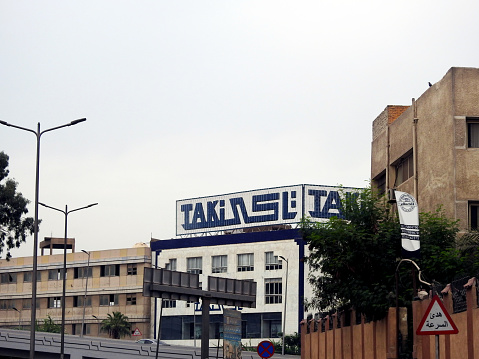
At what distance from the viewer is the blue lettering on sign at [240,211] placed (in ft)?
329

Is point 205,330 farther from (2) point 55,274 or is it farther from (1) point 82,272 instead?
(2) point 55,274

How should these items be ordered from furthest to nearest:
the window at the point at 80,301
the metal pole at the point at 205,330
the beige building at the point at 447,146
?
1. the window at the point at 80,301
2. the metal pole at the point at 205,330
3. the beige building at the point at 447,146

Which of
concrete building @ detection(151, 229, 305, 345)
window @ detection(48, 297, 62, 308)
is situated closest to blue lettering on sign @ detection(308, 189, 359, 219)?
concrete building @ detection(151, 229, 305, 345)

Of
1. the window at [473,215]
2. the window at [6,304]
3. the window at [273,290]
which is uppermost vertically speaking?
the window at [473,215]

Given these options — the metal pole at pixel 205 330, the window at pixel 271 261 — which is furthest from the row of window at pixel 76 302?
the metal pole at pixel 205 330

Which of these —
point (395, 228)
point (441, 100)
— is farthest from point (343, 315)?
point (441, 100)

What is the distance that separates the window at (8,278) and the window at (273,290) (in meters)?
38.5

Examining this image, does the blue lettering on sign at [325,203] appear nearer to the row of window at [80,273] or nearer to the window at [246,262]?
the window at [246,262]

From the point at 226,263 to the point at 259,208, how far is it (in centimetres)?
751

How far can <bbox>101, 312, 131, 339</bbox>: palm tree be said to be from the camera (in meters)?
106

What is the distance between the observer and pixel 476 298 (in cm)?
2409

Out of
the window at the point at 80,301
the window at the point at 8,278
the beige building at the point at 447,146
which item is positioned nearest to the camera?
the beige building at the point at 447,146

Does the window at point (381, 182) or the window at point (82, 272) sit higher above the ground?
the window at point (381, 182)

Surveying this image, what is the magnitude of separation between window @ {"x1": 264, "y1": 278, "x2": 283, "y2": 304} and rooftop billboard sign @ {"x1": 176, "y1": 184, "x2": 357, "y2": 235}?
21.6 feet
